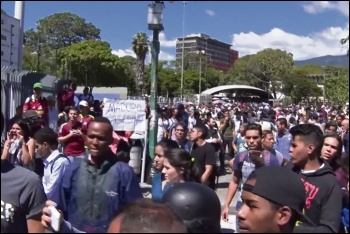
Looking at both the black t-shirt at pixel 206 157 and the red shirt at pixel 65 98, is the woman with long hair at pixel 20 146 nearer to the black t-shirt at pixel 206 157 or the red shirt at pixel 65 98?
the black t-shirt at pixel 206 157

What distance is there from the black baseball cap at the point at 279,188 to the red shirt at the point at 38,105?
699cm

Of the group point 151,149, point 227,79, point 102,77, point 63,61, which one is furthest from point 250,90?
point 151,149

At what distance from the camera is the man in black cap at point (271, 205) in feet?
7.51

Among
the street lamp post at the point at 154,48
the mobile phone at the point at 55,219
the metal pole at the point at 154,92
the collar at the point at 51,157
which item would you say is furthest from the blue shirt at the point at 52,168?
the metal pole at the point at 154,92

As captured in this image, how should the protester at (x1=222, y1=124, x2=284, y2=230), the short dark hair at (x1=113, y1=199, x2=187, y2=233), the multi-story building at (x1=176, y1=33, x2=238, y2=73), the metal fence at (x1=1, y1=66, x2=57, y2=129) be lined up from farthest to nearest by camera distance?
1. the multi-story building at (x1=176, y1=33, x2=238, y2=73)
2. the metal fence at (x1=1, y1=66, x2=57, y2=129)
3. the protester at (x1=222, y1=124, x2=284, y2=230)
4. the short dark hair at (x1=113, y1=199, x2=187, y2=233)

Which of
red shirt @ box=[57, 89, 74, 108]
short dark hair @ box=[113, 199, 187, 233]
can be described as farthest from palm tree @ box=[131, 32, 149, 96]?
short dark hair @ box=[113, 199, 187, 233]

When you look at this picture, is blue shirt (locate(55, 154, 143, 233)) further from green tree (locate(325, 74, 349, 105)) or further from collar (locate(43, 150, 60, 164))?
collar (locate(43, 150, 60, 164))

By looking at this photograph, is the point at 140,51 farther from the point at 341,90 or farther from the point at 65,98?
the point at 341,90

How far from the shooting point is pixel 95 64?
2263 inches

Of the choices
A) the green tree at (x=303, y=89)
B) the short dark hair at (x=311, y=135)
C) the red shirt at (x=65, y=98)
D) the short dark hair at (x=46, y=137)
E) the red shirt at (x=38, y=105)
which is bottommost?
the short dark hair at (x=46, y=137)

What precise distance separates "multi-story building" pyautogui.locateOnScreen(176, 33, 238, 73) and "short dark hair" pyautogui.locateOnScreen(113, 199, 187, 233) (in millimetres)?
84407

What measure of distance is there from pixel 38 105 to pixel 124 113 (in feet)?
5.62

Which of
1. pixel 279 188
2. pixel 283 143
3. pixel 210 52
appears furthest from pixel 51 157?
pixel 210 52

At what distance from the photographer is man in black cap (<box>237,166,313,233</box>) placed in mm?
2289
